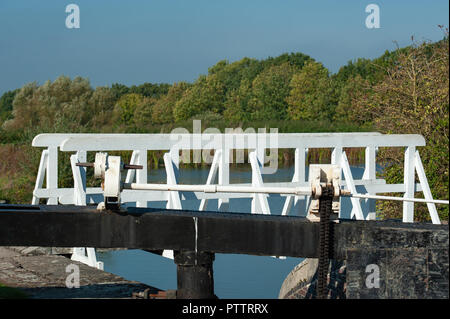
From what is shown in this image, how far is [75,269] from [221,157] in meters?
2.27

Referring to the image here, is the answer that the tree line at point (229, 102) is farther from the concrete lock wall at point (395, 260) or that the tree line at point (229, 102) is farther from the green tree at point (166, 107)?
the concrete lock wall at point (395, 260)

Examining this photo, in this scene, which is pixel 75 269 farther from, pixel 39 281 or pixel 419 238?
pixel 419 238

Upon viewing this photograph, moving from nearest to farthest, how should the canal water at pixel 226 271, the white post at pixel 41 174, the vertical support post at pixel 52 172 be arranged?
the vertical support post at pixel 52 172, the white post at pixel 41 174, the canal water at pixel 226 271

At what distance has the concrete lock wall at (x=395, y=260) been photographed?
545cm

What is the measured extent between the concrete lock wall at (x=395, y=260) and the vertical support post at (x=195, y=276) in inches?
43.2

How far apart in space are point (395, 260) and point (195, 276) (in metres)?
1.64

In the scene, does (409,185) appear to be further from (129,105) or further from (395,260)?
(129,105)

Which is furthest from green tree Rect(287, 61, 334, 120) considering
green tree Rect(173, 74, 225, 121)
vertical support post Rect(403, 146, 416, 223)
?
vertical support post Rect(403, 146, 416, 223)

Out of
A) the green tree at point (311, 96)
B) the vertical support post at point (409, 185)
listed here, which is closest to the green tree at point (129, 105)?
the green tree at point (311, 96)

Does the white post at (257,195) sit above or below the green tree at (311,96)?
below

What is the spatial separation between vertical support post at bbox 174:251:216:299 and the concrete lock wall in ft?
3.60

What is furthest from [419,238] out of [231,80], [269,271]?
[231,80]

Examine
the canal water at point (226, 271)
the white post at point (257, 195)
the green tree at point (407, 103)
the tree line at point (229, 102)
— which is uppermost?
the tree line at point (229, 102)
